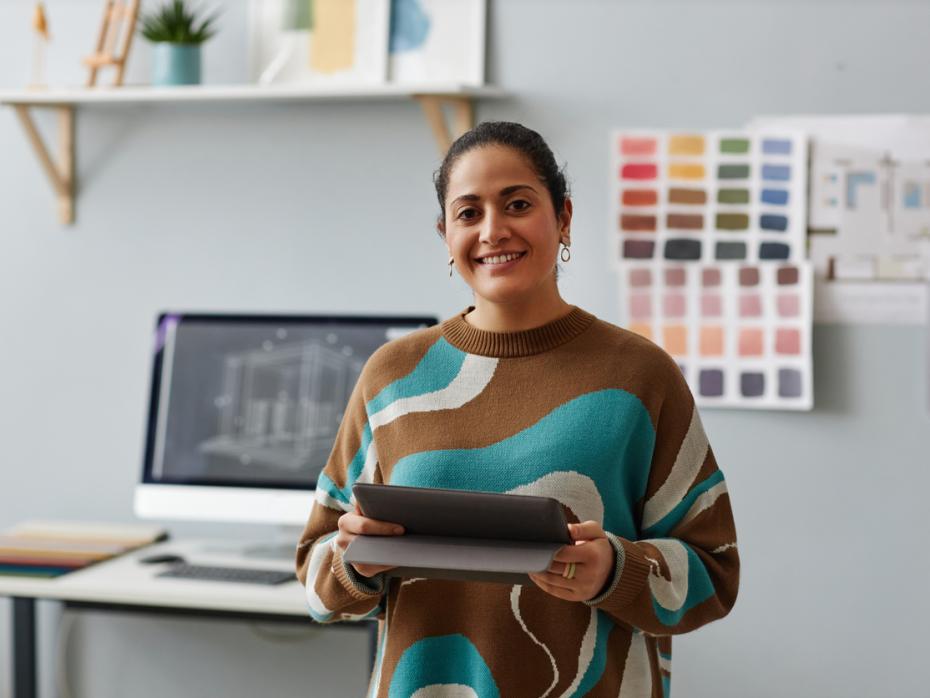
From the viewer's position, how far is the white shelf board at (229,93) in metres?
2.46

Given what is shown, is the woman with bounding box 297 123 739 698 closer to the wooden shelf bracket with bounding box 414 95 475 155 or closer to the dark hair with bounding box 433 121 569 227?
the dark hair with bounding box 433 121 569 227

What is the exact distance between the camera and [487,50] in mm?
2578

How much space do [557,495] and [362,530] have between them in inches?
7.7

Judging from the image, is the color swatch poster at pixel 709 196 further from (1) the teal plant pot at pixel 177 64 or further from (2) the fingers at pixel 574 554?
(2) the fingers at pixel 574 554

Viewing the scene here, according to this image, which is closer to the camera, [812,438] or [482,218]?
[482,218]

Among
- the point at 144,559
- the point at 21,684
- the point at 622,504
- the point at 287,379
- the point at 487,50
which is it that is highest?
the point at 487,50

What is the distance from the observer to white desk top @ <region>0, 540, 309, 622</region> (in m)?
2.15

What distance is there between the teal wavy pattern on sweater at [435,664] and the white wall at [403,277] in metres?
1.37

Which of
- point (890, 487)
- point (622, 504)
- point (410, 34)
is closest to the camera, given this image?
point (622, 504)

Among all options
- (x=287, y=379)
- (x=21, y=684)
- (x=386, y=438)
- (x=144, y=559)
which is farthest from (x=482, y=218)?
(x=21, y=684)

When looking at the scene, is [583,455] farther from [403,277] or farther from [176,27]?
[176,27]

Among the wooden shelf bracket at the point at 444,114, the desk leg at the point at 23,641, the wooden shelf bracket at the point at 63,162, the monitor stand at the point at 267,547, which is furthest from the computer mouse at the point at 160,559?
the wooden shelf bracket at the point at 444,114

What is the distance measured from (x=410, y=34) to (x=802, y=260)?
0.95m

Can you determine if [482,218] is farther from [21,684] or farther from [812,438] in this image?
[21,684]
